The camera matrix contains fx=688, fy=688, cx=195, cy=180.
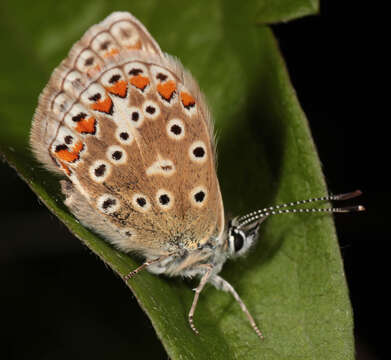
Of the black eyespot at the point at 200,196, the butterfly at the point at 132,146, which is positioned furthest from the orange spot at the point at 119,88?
the black eyespot at the point at 200,196

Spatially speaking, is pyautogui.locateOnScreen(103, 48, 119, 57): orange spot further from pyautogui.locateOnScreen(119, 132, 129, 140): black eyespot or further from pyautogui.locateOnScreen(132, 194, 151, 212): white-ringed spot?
pyautogui.locateOnScreen(132, 194, 151, 212): white-ringed spot

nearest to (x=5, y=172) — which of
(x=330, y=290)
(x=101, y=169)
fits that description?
(x=101, y=169)

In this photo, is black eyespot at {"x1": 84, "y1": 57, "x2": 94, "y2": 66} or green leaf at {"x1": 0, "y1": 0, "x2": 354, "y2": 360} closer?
green leaf at {"x1": 0, "y1": 0, "x2": 354, "y2": 360}

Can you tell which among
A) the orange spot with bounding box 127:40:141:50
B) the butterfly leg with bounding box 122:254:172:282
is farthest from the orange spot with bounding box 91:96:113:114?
the butterfly leg with bounding box 122:254:172:282

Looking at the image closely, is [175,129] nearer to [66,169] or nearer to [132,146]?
[132,146]

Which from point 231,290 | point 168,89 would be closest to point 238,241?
point 231,290

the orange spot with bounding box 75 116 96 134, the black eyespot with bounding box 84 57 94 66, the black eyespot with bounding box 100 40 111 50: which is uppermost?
the black eyespot with bounding box 100 40 111 50
